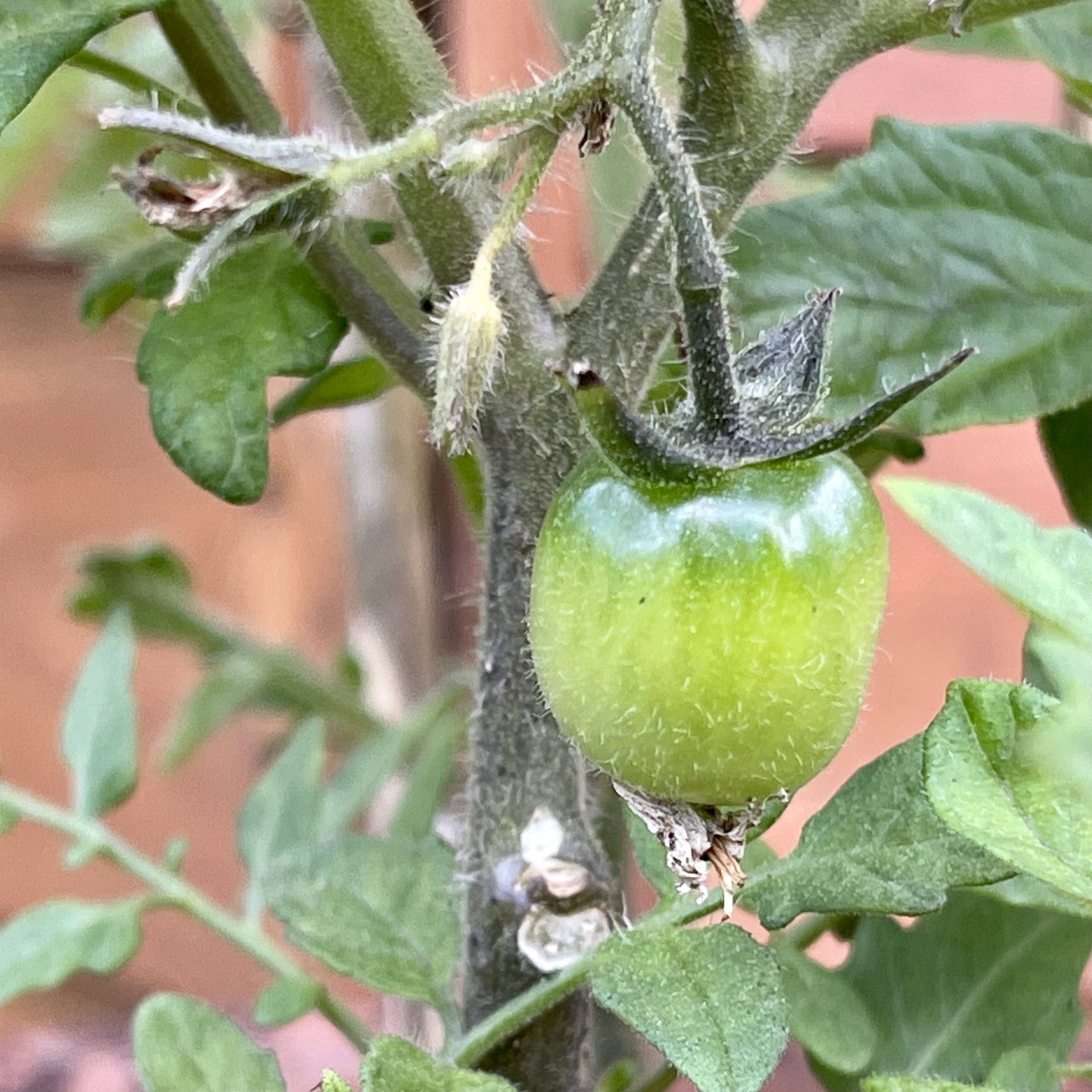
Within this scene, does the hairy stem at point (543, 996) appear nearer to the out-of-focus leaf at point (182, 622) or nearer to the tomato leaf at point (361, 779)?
the tomato leaf at point (361, 779)

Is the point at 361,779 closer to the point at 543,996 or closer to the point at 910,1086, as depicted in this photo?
the point at 543,996

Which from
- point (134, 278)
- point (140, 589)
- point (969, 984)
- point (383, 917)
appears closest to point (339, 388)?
point (134, 278)

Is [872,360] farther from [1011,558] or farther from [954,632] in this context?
[954,632]

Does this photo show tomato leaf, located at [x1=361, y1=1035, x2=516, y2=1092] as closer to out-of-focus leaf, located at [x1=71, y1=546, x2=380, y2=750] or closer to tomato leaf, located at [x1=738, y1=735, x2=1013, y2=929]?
tomato leaf, located at [x1=738, y1=735, x2=1013, y2=929]

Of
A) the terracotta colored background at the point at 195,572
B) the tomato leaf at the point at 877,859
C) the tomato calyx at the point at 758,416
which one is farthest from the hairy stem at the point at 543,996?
the terracotta colored background at the point at 195,572

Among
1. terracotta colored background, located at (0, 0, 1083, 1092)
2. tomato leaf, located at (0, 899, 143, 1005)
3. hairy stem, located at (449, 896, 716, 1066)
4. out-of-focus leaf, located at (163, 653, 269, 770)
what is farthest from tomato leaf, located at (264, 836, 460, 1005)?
terracotta colored background, located at (0, 0, 1083, 1092)

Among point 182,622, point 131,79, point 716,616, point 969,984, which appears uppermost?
point 131,79
